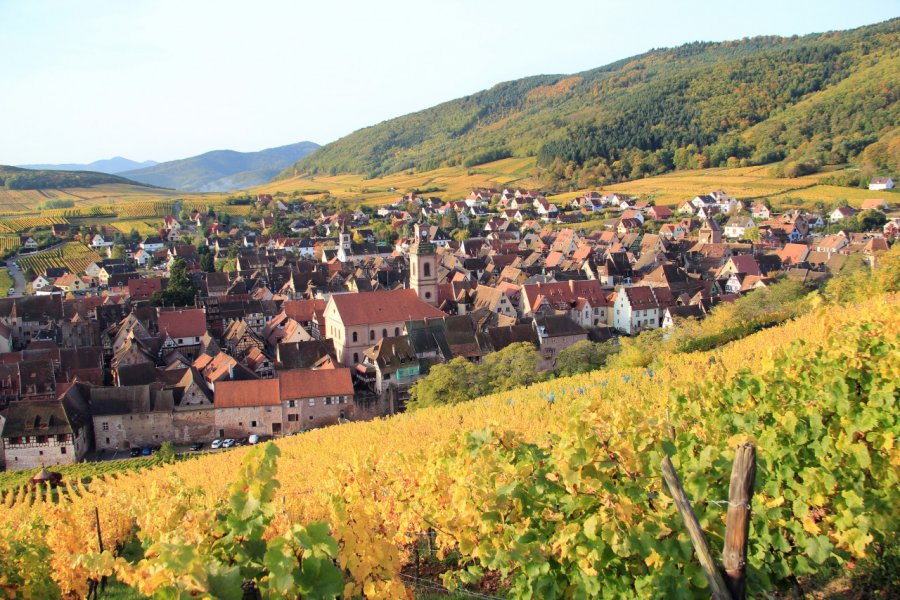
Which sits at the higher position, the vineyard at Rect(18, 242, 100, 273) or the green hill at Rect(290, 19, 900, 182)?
the green hill at Rect(290, 19, 900, 182)

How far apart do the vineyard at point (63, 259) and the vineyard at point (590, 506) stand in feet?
325

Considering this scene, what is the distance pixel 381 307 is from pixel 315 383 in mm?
13312

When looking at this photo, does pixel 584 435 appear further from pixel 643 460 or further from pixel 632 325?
pixel 632 325

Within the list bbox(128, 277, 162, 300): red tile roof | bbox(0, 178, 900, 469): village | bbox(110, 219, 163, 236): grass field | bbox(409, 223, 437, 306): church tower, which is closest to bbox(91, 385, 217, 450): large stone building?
bbox(0, 178, 900, 469): village

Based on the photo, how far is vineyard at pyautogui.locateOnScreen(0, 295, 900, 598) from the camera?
5855 millimetres

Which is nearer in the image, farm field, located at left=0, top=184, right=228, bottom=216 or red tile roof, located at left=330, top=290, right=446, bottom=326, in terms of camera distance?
red tile roof, located at left=330, top=290, right=446, bottom=326

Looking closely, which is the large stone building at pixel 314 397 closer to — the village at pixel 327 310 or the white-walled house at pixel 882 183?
the village at pixel 327 310

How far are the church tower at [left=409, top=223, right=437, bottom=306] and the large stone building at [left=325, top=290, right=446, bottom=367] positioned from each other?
86.4 inches

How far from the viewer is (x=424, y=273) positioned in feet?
182

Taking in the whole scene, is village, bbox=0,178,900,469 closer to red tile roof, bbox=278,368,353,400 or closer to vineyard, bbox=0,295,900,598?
red tile roof, bbox=278,368,353,400

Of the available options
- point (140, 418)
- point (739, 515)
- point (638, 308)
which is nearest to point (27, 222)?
point (140, 418)

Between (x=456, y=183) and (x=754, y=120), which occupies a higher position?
(x=754, y=120)

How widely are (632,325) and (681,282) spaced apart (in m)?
12.6

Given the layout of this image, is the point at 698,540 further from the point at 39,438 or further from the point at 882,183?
the point at 882,183
